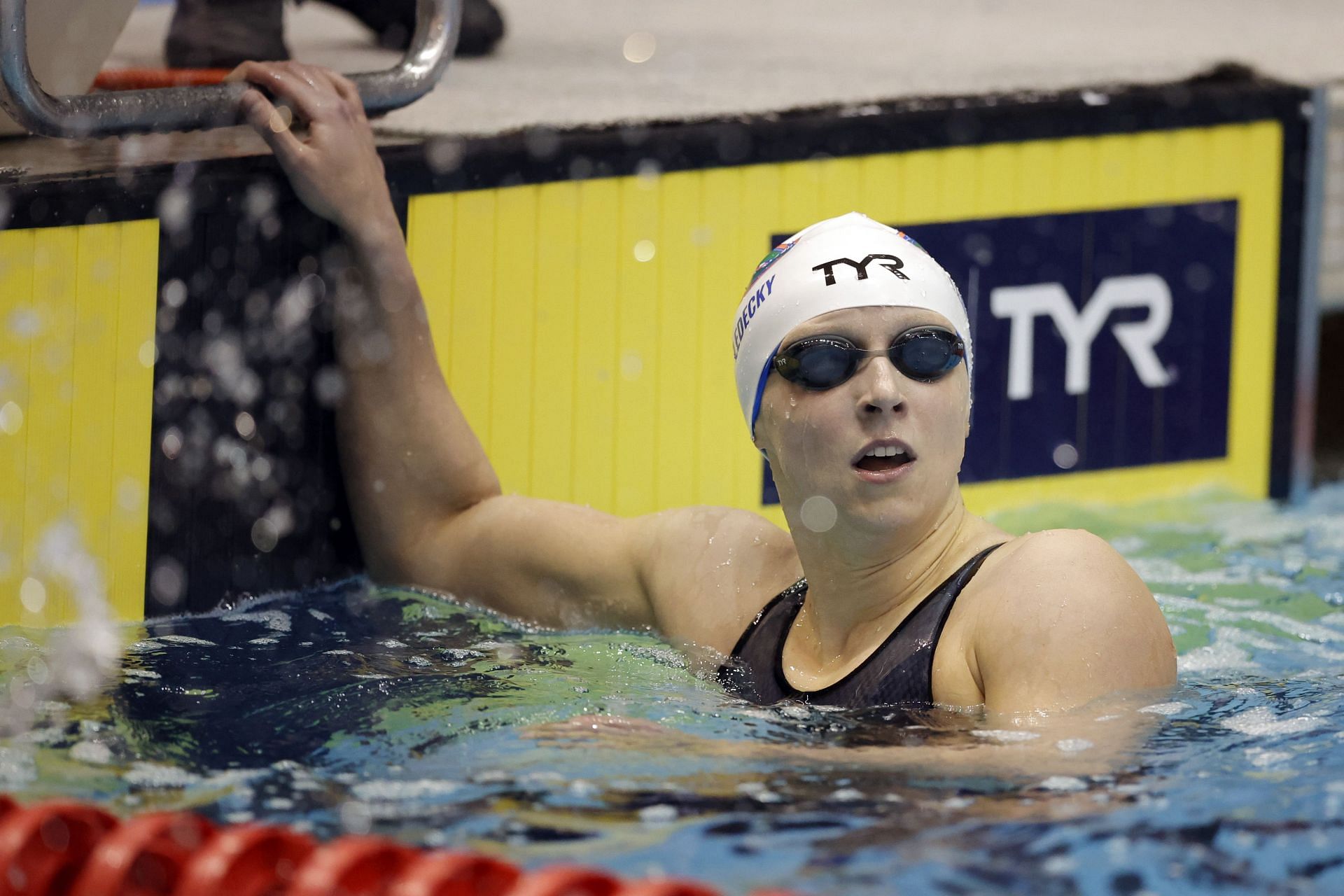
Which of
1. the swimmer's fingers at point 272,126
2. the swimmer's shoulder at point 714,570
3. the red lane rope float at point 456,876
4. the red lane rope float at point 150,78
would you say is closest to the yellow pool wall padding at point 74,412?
the swimmer's fingers at point 272,126

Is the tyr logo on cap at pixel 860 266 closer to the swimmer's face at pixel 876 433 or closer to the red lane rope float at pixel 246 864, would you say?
the swimmer's face at pixel 876 433

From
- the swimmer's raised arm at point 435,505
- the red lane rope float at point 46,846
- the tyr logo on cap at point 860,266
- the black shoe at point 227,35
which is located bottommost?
the red lane rope float at point 46,846

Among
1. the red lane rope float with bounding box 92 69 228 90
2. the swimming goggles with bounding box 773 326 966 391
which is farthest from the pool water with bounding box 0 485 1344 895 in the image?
the red lane rope float with bounding box 92 69 228 90

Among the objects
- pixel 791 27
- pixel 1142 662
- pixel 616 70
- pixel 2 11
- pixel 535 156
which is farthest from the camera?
pixel 791 27

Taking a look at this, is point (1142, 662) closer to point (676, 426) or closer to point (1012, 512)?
point (676, 426)

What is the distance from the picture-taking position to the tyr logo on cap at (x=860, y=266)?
92.3 inches

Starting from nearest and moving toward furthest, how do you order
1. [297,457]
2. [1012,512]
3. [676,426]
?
1. [297,457]
2. [676,426]
3. [1012,512]

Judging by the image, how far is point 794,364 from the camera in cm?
232

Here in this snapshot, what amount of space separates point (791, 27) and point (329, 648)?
3.44 meters

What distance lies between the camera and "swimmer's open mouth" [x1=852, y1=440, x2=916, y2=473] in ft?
7.33

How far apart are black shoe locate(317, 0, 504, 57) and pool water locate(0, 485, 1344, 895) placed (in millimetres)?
2156

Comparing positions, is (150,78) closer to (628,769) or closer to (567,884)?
(628,769)

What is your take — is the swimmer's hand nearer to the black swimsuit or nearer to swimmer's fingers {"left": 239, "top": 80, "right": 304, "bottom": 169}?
swimmer's fingers {"left": 239, "top": 80, "right": 304, "bottom": 169}

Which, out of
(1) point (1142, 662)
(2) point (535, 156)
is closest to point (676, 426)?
(2) point (535, 156)
